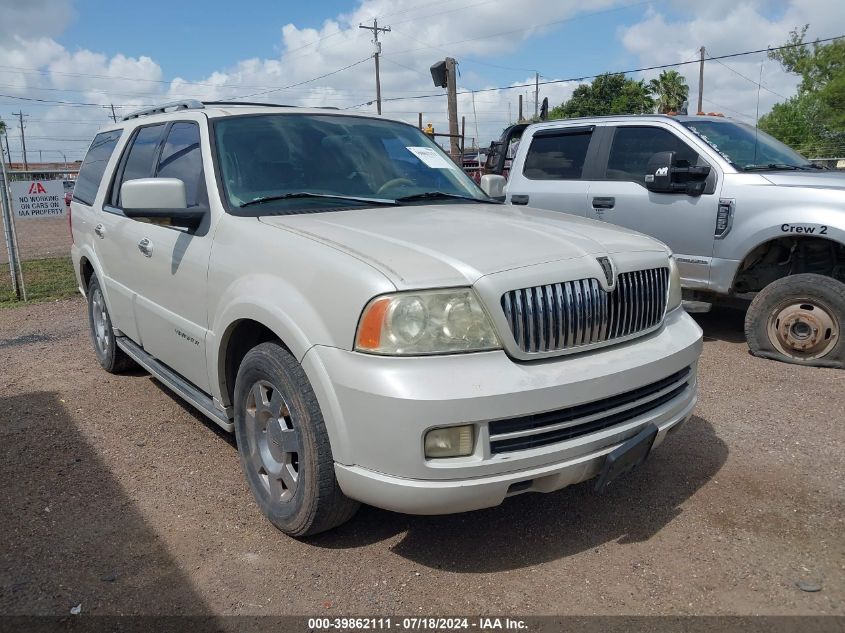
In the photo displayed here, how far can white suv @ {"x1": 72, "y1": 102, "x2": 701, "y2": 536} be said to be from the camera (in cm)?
253

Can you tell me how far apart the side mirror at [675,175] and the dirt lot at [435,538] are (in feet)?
7.45

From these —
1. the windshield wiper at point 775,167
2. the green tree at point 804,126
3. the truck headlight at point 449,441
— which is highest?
the green tree at point 804,126

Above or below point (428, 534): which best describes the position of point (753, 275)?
above

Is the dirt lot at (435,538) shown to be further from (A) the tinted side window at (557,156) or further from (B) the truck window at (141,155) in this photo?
(A) the tinted side window at (557,156)

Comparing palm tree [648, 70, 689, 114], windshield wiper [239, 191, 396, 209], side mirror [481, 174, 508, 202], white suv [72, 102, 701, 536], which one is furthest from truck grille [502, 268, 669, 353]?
palm tree [648, 70, 689, 114]

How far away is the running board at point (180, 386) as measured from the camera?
3594 millimetres

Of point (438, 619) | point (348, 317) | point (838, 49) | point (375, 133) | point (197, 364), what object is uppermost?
point (838, 49)

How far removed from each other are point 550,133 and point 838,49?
146 feet

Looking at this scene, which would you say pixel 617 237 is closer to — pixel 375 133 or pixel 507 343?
pixel 507 343

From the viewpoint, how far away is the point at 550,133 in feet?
24.2

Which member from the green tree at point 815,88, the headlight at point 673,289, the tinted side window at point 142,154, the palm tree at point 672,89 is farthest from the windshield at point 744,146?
the palm tree at point 672,89

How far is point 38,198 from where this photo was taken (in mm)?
10344

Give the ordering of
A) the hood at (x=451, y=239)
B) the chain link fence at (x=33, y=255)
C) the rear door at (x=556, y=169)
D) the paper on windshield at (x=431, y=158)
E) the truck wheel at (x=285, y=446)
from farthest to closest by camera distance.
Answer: the chain link fence at (x=33, y=255), the rear door at (x=556, y=169), the paper on windshield at (x=431, y=158), the truck wheel at (x=285, y=446), the hood at (x=451, y=239)

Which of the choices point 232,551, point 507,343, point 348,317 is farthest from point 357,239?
point 232,551
